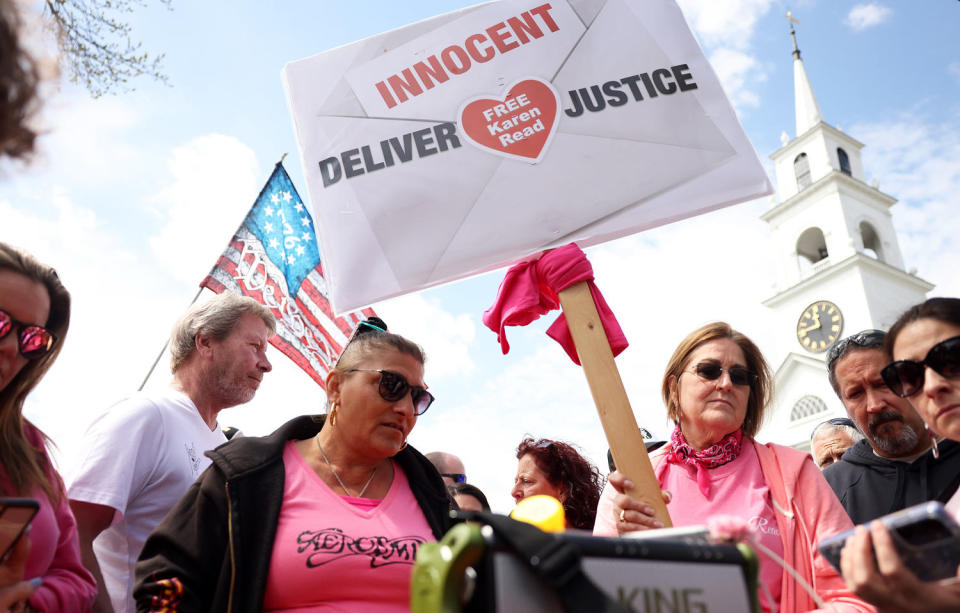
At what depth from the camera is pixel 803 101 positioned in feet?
159

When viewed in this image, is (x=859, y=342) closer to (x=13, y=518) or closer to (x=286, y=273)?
(x=13, y=518)

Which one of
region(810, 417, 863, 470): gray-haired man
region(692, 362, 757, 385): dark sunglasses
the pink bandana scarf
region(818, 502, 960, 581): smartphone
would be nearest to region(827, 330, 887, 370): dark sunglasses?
region(692, 362, 757, 385): dark sunglasses

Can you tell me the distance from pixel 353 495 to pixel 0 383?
3.81ft

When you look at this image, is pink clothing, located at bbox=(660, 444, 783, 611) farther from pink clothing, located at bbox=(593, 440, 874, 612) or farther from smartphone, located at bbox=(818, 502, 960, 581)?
smartphone, located at bbox=(818, 502, 960, 581)

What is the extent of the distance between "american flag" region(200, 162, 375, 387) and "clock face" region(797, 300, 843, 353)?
37.7 m

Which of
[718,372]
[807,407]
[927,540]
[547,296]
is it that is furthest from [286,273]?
[807,407]

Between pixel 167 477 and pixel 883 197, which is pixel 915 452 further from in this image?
pixel 883 197

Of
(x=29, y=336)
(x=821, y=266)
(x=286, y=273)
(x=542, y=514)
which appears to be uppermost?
(x=821, y=266)

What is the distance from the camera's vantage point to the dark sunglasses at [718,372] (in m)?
2.98

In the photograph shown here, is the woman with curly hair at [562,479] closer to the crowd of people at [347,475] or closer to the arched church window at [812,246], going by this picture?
the crowd of people at [347,475]

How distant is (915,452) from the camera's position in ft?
11.1

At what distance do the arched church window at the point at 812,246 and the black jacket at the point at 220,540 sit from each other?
1748 inches

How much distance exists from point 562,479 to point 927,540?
129 inches

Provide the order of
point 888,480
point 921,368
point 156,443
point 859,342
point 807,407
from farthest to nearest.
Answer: point 807,407
point 859,342
point 888,480
point 156,443
point 921,368
